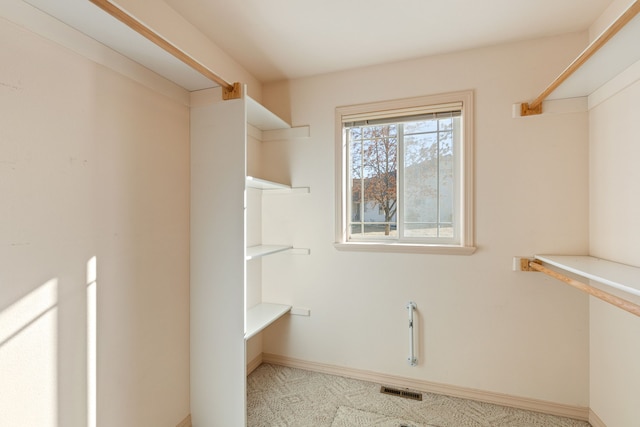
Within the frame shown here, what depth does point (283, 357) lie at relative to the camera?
95.2 inches

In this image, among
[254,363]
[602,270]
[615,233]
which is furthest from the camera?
[254,363]

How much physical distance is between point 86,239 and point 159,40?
92 cm

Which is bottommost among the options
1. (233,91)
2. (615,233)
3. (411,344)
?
(411,344)

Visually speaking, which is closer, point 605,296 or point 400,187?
point 605,296

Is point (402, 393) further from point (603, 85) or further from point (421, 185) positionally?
point (603, 85)

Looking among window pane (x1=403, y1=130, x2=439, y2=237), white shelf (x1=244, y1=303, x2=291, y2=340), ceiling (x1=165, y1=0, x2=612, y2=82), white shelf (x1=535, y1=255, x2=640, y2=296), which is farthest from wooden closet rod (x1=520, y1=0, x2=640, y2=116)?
white shelf (x1=244, y1=303, x2=291, y2=340)

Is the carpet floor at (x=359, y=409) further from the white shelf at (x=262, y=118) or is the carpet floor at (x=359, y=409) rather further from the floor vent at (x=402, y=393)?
the white shelf at (x=262, y=118)

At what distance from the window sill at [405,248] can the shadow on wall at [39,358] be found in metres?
1.61

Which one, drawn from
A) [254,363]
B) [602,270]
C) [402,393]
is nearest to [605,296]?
[602,270]

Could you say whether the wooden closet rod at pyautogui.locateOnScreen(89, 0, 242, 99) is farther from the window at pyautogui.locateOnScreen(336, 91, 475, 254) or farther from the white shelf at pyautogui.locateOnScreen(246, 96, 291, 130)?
the window at pyautogui.locateOnScreen(336, 91, 475, 254)

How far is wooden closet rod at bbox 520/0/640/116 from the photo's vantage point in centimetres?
100

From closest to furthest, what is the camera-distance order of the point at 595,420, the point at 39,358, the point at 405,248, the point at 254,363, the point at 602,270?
the point at 39,358, the point at 602,270, the point at 595,420, the point at 405,248, the point at 254,363

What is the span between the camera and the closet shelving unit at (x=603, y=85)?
1062 mm

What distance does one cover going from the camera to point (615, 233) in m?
1.54
